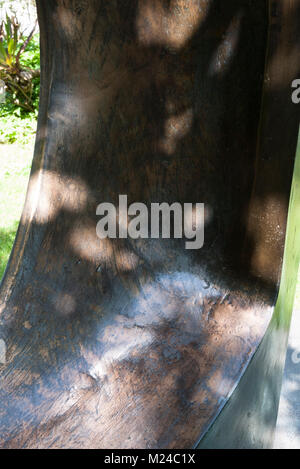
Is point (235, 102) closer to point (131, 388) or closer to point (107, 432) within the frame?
point (131, 388)

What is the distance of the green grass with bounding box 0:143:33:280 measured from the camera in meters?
3.32

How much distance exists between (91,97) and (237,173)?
45cm

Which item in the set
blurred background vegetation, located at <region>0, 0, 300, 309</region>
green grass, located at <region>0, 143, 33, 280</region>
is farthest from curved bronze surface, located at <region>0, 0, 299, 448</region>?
blurred background vegetation, located at <region>0, 0, 300, 309</region>

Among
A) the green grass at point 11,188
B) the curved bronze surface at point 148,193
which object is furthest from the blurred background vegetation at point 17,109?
the curved bronze surface at point 148,193

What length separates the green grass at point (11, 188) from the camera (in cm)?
332

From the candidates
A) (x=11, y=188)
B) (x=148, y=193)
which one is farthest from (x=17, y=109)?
(x=148, y=193)

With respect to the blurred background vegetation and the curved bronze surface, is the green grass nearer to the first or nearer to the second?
the blurred background vegetation

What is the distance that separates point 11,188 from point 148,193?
2969 mm

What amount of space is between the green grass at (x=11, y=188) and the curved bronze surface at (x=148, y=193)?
152 cm

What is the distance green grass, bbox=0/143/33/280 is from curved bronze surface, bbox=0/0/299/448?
1516mm

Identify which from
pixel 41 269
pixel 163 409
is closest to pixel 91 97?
pixel 41 269

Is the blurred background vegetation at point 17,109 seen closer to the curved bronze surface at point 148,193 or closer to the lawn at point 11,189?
the lawn at point 11,189

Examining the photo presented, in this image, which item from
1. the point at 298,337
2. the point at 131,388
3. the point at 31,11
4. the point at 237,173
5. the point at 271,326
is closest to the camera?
the point at 131,388

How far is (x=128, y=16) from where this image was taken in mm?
1417
